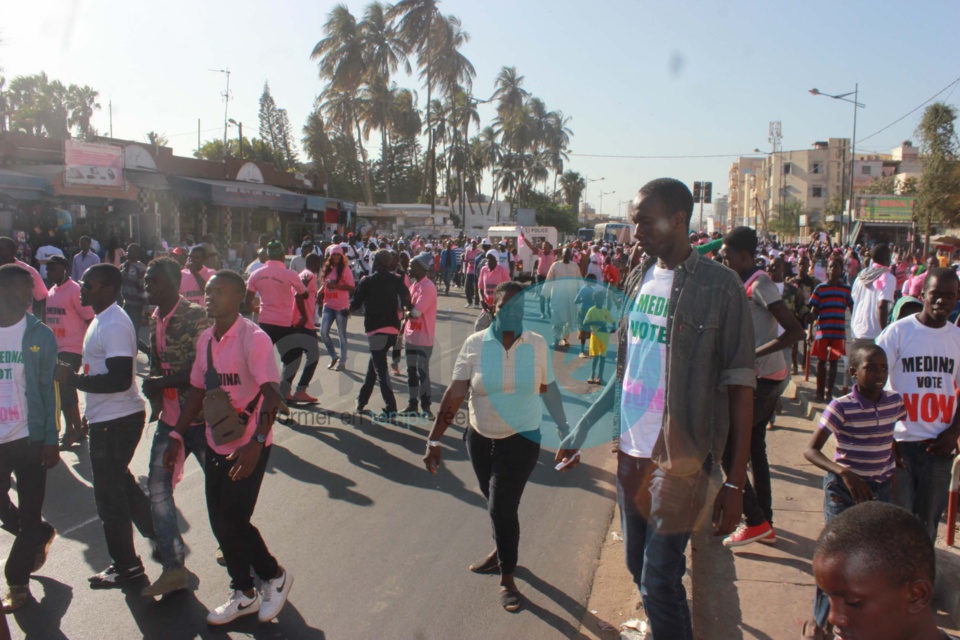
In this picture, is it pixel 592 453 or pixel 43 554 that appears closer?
pixel 43 554

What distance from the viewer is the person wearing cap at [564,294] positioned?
44.0ft

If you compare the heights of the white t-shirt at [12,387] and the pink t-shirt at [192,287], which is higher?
the pink t-shirt at [192,287]

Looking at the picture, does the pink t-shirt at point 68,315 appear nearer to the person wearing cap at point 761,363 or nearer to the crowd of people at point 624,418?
the crowd of people at point 624,418

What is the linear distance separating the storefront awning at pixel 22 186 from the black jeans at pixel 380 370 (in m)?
18.5

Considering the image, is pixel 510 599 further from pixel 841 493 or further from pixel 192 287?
pixel 192 287

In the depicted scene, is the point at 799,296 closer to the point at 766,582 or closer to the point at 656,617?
the point at 766,582

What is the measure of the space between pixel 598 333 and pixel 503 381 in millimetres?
5979

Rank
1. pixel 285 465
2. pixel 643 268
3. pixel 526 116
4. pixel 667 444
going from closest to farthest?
pixel 667 444 → pixel 643 268 → pixel 285 465 → pixel 526 116

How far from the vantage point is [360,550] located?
4.61 metres

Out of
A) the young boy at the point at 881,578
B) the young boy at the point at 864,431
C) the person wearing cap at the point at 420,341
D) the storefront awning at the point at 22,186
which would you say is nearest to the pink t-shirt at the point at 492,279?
the person wearing cap at the point at 420,341

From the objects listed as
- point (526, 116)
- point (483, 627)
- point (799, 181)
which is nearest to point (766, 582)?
point (483, 627)

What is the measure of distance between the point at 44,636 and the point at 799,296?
7.68 meters

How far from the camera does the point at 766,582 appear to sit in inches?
163

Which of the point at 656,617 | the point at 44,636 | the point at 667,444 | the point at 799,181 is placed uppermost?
the point at 799,181
